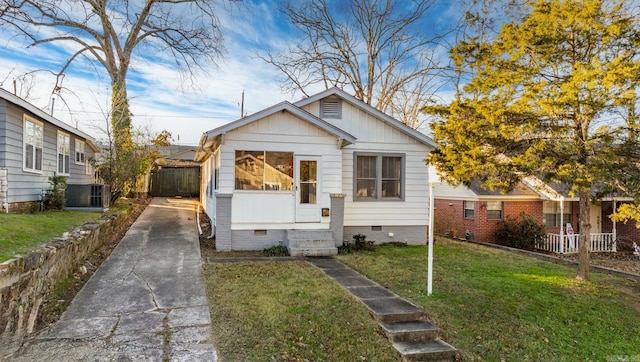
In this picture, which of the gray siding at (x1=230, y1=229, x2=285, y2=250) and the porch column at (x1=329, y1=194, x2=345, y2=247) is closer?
the gray siding at (x1=230, y1=229, x2=285, y2=250)

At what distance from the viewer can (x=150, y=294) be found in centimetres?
607

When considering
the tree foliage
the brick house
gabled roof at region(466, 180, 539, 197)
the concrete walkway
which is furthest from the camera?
the brick house

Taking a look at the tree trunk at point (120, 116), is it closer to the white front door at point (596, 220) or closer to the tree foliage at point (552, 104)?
the tree foliage at point (552, 104)

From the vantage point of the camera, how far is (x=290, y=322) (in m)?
4.97

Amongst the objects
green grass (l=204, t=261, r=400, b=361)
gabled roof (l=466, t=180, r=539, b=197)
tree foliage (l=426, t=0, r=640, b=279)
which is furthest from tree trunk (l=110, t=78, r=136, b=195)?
gabled roof (l=466, t=180, r=539, b=197)

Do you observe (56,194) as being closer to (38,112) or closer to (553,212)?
(38,112)

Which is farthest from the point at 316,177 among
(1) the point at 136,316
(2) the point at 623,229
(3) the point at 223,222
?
(2) the point at 623,229

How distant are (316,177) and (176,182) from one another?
17372 mm

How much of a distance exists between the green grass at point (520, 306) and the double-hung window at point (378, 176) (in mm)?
2617

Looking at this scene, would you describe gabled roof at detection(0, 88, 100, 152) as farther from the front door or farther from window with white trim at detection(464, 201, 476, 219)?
window with white trim at detection(464, 201, 476, 219)

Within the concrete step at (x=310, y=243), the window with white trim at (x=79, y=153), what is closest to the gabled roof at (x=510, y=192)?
the concrete step at (x=310, y=243)

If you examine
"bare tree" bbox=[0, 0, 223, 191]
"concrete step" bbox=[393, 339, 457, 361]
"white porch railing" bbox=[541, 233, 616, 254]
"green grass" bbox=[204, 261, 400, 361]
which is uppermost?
"bare tree" bbox=[0, 0, 223, 191]

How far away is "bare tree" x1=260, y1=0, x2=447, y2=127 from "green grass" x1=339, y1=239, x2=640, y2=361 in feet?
47.0

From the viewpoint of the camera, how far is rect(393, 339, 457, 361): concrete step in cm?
454
